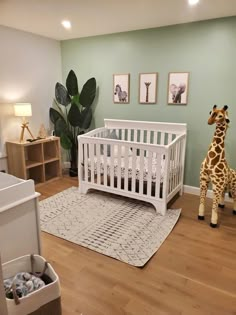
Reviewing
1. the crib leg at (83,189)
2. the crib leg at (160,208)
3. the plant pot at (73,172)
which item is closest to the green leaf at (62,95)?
the plant pot at (73,172)

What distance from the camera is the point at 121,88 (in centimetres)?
388

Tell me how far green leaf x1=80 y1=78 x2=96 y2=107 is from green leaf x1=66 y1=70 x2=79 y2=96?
0.14 metres

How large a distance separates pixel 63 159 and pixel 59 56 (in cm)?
187

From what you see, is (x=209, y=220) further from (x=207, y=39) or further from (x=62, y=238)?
(x=207, y=39)

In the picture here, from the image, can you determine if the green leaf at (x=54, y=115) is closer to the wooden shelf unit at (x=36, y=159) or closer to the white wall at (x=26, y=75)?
the white wall at (x=26, y=75)

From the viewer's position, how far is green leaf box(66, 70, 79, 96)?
403 cm

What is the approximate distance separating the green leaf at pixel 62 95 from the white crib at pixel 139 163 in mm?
853

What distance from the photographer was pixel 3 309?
0.96 metres

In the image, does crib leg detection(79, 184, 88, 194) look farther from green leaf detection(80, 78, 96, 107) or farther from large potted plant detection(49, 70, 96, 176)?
green leaf detection(80, 78, 96, 107)

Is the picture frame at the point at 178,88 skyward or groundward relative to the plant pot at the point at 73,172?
skyward

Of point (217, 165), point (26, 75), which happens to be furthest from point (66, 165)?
point (217, 165)

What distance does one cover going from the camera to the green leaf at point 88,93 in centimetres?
399

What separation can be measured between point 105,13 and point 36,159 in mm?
2341

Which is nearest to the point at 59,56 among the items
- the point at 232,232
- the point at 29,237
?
the point at 29,237
